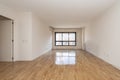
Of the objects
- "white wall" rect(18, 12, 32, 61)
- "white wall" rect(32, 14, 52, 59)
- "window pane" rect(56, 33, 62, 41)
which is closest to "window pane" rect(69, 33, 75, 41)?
"window pane" rect(56, 33, 62, 41)

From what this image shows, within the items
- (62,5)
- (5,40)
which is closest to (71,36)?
(5,40)

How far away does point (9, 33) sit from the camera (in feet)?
18.3

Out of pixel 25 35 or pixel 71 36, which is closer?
pixel 25 35

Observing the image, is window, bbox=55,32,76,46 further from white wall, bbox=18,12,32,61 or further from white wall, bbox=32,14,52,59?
white wall, bbox=18,12,32,61

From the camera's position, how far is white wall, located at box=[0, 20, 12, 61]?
5.58m

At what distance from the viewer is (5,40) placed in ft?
18.6

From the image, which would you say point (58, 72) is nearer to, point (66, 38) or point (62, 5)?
point (62, 5)

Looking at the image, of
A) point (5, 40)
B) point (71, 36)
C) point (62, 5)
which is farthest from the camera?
point (71, 36)

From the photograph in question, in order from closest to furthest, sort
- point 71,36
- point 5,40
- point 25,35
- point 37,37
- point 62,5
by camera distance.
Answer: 1. point 62,5
2. point 5,40
3. point 25,35
4. point 37,37
5. point 71,36

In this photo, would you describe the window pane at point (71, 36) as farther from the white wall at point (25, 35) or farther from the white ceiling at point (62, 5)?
the white wall at point (25, 35)

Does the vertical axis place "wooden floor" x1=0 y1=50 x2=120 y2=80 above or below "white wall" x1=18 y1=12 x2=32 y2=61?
below

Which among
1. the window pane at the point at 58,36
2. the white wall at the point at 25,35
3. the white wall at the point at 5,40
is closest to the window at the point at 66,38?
the window pane at the point at 58,36

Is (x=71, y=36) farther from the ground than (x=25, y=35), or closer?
farther from the ground

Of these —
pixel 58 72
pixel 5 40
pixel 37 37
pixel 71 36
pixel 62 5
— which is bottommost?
pixel 58 72
